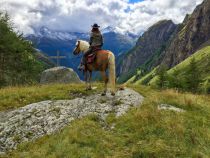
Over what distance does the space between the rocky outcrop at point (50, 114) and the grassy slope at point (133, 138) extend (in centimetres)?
85

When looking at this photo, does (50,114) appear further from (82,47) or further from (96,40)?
(82,47)

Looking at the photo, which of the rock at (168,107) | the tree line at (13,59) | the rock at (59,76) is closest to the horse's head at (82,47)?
the rock at (168,107)

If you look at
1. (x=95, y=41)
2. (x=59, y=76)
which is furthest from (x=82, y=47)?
(x=59, y=76)

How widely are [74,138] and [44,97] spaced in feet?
29.9

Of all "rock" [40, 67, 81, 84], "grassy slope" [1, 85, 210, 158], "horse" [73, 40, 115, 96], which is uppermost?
"horse" [73, 40, 115, 96]

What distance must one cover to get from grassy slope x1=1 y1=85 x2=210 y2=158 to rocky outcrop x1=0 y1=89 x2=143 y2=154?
849 millimetres

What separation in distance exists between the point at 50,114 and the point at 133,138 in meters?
5.52

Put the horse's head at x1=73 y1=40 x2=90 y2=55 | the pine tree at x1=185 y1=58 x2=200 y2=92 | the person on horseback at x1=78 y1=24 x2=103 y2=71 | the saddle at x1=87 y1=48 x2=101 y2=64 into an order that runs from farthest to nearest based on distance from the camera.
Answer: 1. the pine tree at x1=185 y1=58 x2=200 y2=92
2. the horse's head at x1=73 y1=40 x2=90 y2=55
3. the person on horseback at x1=78 y1=24 x2=103 y2=71
4. the saddle at x1=87 y1=48 x2=101 y2=64

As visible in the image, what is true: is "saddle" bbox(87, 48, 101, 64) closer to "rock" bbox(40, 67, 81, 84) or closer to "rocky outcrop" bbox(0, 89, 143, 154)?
"rocky outcrop" bbox(0, 89, 143, 154)

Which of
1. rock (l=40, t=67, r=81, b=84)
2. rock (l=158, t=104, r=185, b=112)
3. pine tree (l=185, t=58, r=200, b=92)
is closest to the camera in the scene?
rock (l=158, t=104, r=185, b=112)

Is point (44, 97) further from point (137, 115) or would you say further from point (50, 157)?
point (50, 157)

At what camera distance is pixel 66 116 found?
19.3 metres

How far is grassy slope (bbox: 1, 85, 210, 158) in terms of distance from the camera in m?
14.6

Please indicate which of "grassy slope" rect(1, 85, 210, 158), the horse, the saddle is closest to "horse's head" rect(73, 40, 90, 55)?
the horse
